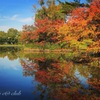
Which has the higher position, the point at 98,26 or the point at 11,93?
the point at 98,26

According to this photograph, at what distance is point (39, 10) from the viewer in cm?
6250

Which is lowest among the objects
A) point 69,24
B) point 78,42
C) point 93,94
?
point 93,94

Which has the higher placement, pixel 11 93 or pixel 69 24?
pixel 69 24

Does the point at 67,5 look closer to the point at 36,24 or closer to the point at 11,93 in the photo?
the point at 36,24

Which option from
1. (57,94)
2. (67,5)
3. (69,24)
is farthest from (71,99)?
(67,5)

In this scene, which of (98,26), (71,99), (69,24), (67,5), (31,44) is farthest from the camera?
(31,44)

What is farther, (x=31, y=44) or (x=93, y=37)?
(x=31, y=44)

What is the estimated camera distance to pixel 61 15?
196 ft

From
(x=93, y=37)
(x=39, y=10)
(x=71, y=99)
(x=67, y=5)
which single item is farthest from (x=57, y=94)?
(x=39, y=10)

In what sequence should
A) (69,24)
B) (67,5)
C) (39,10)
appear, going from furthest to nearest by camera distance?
(39,10) < (67,5) < (69,24)

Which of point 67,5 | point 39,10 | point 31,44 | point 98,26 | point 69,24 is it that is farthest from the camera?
point 39,10

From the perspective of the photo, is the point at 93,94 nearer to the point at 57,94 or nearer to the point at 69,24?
the point at 57,94

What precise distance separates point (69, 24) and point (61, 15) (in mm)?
29408

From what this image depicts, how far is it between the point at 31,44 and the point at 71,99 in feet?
153
